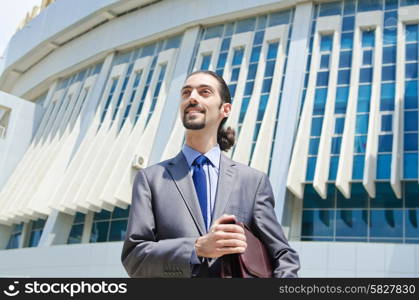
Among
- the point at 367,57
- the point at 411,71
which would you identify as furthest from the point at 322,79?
the point at 411,71

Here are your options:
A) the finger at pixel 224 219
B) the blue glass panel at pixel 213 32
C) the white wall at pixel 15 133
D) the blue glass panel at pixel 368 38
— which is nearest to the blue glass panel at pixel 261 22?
the blue glass panel at pixel 213 32

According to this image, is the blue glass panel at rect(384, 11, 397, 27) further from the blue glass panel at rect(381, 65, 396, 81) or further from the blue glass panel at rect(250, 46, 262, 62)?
the blue glass panel at rect(250, 46, 262, 62)

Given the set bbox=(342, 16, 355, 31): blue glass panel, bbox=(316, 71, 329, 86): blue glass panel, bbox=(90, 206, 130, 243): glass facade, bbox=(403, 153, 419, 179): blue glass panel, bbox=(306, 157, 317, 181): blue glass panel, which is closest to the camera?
bbox=(403, 153, 419, 179): blue glass panel

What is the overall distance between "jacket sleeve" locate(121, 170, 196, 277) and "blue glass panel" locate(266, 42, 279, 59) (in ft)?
69.5

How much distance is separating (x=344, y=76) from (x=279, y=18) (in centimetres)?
440

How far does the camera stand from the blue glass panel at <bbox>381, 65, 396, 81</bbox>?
2073cm

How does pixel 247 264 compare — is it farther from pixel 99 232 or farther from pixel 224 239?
pixel 99 232

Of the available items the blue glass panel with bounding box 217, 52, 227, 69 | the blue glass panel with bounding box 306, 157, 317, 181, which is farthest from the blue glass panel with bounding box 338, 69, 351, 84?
the blue glass panel with bounding box 217, 52, 227, 69

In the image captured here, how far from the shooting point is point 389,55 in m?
21.1

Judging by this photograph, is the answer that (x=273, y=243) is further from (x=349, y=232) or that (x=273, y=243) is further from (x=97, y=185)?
(x=97, y=185)

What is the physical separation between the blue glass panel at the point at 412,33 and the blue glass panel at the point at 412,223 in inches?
251

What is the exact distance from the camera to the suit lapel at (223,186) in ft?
8.56

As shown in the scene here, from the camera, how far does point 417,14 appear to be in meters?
21.2

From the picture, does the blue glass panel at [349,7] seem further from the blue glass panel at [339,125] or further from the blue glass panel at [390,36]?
the blue glass panel at [339,125]
